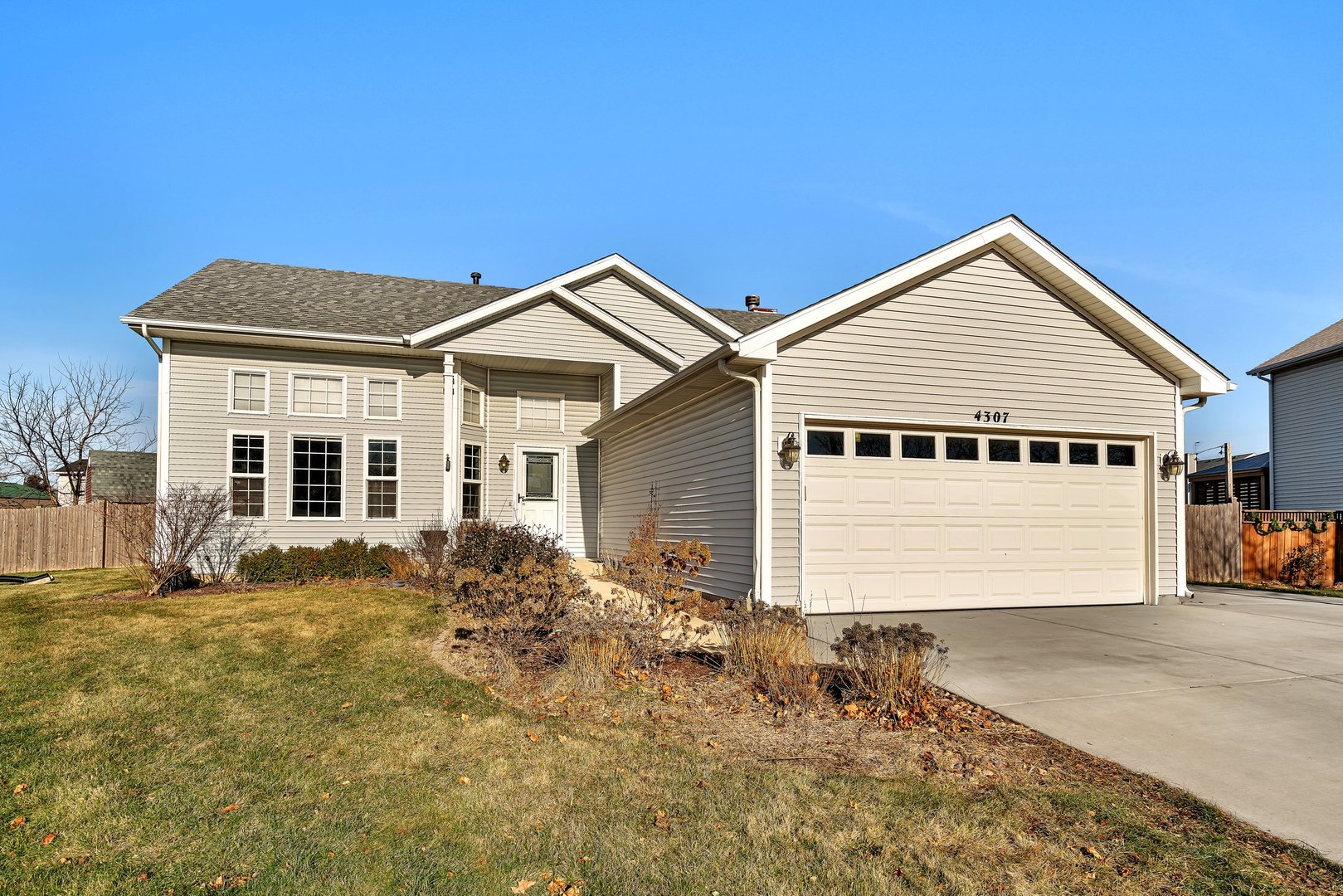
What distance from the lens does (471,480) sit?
1623cm

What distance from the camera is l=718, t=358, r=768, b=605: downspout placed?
927cm

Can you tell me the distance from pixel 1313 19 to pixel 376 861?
13393 mm

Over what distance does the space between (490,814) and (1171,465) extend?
36.2ft

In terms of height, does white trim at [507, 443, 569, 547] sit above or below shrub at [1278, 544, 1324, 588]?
above

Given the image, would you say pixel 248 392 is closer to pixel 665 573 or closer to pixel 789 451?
→ pixel 789 451

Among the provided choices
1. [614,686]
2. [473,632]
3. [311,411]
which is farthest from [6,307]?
[614,686]

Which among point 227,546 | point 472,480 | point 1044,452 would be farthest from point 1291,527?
point 227,546

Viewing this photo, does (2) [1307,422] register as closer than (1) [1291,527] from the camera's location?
No

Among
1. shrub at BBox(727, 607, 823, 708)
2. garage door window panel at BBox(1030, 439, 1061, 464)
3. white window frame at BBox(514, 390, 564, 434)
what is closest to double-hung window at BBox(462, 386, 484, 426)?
white window frame at BBox(514, 390, 564, 434)

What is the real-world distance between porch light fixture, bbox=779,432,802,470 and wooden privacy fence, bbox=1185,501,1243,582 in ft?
36.1

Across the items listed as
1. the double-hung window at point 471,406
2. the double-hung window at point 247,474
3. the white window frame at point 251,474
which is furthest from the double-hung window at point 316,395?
the double-hung window at point 471,406

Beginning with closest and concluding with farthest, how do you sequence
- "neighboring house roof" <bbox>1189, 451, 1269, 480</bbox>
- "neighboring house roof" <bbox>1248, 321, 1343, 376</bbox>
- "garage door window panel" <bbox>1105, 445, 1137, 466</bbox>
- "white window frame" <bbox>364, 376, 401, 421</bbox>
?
"garage door window panel" <bbox>1105, 445, 1137, 466</bbox> < "white window frame" <bbox>364, 376, 401, 421</bbox> < "neighboring house roof" <bbox>1248, 321, 1343, 376</bbox> < "neighboring house roof" <bbox>1189, 451, 1269, 480</bbox>

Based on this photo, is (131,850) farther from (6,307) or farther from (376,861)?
(6,307)

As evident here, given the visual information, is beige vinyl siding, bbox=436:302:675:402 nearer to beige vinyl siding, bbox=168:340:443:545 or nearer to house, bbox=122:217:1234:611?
house, bbox=122:217:1234:611
